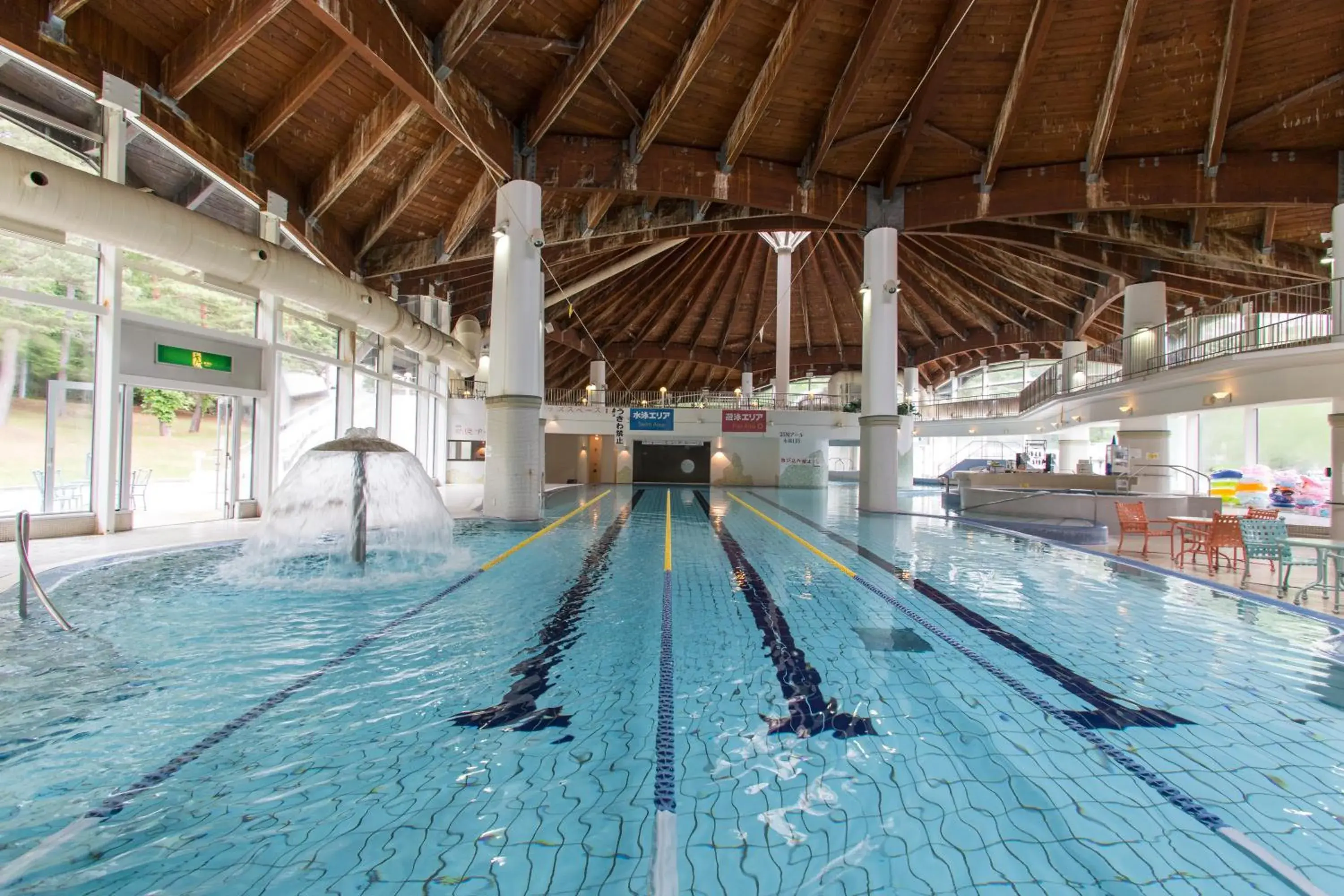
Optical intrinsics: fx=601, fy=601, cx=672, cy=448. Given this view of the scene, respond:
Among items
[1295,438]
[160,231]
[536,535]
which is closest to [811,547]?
[536,535]

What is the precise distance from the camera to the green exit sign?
32.8ft

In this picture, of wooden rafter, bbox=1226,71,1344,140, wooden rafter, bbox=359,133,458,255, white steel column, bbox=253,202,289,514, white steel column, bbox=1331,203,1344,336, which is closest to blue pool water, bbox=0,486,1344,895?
white steel column, bbox=253,202,289,514

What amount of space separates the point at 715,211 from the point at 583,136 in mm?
3849

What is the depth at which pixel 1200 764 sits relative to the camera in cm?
303

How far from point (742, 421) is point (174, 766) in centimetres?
2216

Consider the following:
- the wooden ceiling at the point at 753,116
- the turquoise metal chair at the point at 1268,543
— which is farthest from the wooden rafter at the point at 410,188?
the turquoise metal chair at the point at 1268,543

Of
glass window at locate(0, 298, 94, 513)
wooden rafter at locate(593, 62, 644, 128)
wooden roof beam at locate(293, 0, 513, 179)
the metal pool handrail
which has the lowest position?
the metal pool handrail

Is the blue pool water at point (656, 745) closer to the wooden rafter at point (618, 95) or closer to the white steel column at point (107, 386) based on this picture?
the white steel column at point (107, 386)

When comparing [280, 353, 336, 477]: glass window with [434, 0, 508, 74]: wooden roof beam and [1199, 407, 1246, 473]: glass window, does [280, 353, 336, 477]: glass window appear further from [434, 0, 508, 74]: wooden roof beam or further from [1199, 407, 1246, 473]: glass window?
[1199, 407, 1246, 473]: glass window

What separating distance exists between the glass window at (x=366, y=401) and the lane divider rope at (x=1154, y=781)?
14903 millimetres

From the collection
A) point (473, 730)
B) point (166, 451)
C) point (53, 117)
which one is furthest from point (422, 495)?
point (473, 730)

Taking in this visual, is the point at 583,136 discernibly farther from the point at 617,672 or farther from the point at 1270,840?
the point at 1270,840

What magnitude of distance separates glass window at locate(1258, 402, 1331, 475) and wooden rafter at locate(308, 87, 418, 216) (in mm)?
31321

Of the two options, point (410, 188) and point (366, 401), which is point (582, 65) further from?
point (366, 401)
